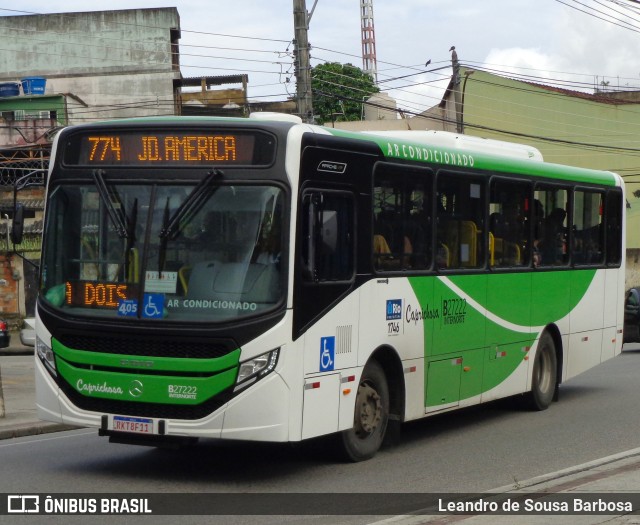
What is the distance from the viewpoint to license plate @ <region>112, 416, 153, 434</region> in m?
9.42

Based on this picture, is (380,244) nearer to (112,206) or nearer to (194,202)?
(194,202)

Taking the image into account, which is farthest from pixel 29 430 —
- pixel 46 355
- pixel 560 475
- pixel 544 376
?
pixel 544 376

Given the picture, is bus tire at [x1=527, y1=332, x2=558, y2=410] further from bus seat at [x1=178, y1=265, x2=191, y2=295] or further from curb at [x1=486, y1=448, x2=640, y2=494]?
bus seat at [x1=178, y1=265, x2=191, y2=295]

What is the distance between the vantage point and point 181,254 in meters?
9.52

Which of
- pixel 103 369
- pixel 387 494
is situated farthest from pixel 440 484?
pixel 103 369

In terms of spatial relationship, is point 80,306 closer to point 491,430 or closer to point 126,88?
point 491,430

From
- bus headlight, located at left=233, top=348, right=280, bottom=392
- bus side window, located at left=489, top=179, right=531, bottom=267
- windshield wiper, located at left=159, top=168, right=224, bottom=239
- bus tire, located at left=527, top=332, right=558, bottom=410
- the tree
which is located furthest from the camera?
the tree

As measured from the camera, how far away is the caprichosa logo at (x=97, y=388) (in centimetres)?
958

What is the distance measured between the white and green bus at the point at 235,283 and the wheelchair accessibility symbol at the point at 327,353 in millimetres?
37

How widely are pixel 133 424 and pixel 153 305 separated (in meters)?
0.98

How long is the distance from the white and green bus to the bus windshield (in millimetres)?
12

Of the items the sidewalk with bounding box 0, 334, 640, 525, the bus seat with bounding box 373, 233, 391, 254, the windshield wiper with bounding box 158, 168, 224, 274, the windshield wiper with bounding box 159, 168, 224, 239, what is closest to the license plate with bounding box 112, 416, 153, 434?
the windshield wiper with bounding box 158, 168, 224, 274

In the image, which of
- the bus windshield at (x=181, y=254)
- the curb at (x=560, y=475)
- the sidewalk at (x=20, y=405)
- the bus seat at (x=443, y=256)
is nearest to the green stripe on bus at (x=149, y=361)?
the bus windshield at (x=181, y=254)

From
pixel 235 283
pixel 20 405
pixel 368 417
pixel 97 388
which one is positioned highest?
pixel 235 283
